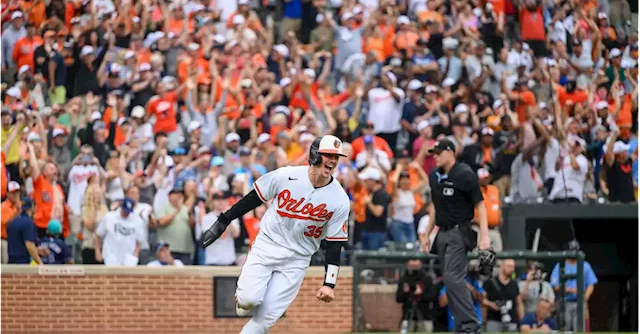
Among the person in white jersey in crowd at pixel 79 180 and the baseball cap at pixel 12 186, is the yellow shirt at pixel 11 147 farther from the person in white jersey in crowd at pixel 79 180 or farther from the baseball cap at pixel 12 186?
the baseball cap at pixel 12 186

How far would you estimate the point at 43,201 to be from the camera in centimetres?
1452

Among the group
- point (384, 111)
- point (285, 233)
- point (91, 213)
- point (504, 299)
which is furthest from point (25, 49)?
point (285, 233)

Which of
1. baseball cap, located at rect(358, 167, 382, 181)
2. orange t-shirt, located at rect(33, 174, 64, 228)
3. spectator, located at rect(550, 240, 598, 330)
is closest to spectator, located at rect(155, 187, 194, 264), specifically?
orange t-shirt, located at rect(33, 174, 64, 228)

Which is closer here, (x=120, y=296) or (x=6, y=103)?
(x=120, y=296)

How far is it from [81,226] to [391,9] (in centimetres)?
660

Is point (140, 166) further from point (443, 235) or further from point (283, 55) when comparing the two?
point (443, 235)

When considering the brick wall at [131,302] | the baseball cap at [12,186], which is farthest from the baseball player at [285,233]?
the baseball cap at [12,186]

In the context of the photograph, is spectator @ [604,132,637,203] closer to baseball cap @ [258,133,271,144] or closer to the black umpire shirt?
baseball cap @ [258,133,271,144]

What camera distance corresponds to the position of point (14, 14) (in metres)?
17.7

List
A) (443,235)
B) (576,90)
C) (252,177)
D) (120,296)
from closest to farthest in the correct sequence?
(443,235), (120,296), (252,177), (576,90)

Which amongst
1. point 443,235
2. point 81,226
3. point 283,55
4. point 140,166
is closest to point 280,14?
point 283,55

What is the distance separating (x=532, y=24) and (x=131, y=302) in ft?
27.5

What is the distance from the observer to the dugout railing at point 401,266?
13.4 m

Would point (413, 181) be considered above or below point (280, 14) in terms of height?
below
